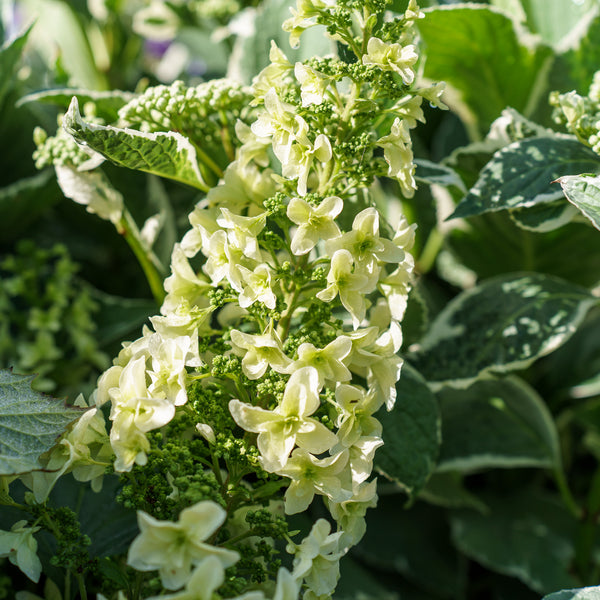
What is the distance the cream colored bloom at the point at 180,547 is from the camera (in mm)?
362

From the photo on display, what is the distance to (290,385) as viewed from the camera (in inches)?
16.0

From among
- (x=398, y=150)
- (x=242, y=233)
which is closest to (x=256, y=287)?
(x=242, y=233)

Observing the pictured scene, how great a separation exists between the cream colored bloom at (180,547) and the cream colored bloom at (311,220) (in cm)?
19

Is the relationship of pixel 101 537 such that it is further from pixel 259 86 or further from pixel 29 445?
pixel 259 86

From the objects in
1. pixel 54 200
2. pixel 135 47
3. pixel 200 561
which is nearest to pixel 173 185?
pixel 54 200

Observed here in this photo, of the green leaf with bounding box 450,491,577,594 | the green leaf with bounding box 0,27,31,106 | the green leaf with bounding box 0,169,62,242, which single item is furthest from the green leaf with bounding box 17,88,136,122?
the green leaf with bounding box 450,491,577,594

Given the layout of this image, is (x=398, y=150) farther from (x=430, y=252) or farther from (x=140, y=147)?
(x=430, y=252)

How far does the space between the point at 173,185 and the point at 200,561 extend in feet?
2.31

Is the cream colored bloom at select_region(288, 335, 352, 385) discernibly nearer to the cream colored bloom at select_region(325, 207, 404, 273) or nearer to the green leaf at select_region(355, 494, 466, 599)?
the cream colored bloom at select_region(325, 207, 404, 273)

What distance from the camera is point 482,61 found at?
0.82 meters

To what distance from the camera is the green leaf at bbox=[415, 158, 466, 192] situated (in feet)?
2.02

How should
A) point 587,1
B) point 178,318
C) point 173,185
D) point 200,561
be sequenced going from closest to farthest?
point 200,561 → point 178,318 → point 587,1 → point 173,185

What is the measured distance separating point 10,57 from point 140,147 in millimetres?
333

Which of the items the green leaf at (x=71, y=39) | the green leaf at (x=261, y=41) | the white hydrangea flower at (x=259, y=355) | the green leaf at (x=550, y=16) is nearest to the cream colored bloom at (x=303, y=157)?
the white hydrangea flower at (x=259, y=355)
